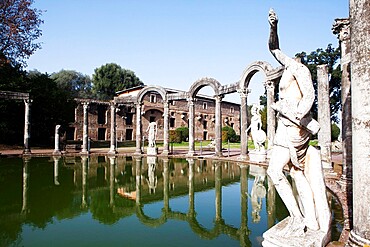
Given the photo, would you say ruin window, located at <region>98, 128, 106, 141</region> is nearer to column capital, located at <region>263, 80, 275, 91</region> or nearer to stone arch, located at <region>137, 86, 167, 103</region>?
stone arch, located at <region>137, 86, 167, 103</region>

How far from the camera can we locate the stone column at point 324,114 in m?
9.98

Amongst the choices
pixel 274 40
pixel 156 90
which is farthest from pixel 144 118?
pixel 274 40

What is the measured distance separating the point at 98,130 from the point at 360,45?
38069mm

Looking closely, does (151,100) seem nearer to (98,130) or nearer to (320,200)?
(98,130)

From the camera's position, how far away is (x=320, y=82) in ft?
33.6

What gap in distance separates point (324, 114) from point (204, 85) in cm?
1099

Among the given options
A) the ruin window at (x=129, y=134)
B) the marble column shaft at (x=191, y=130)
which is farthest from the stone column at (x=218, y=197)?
the ruin window at (x=129, y=134)

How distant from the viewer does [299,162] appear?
3.76 metres

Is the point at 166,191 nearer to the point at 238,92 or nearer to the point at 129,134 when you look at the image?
the point at 238,92

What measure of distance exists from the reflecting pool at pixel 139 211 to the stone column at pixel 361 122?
109 centimetres

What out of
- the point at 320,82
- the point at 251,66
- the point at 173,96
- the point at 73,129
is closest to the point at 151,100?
the point at 73,129

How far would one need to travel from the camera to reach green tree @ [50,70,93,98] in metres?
59.7

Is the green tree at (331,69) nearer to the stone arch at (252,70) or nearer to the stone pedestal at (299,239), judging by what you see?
the stone arch at (252,70)

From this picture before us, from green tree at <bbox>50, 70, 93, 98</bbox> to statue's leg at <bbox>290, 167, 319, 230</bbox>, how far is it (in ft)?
196
